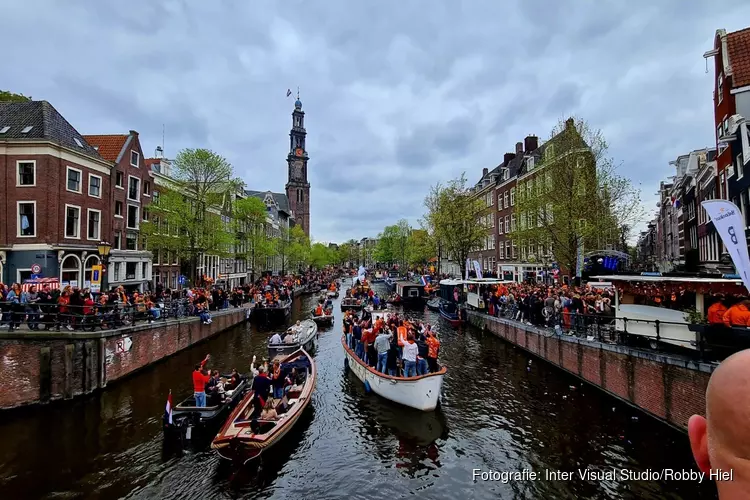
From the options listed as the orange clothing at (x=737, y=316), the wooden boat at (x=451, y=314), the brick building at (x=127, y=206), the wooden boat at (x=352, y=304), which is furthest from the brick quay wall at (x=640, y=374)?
the brick building at (x=127, y=206)

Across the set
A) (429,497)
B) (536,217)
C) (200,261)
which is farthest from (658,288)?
(200,261)

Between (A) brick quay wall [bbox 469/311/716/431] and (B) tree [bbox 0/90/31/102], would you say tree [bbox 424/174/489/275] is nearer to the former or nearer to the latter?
(A) brick quay wall [bbox 469/311/716/431]

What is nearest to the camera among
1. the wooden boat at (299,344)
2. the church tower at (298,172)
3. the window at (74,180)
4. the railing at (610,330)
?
the railing at (610,330)

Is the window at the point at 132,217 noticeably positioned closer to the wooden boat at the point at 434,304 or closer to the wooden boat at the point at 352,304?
the wooden boat at the point at 352,304

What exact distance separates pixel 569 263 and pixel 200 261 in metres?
39.8

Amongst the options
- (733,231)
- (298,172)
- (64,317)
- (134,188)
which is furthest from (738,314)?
(298,172)

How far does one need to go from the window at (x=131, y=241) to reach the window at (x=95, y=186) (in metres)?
4.99

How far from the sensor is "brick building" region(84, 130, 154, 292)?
114 ft

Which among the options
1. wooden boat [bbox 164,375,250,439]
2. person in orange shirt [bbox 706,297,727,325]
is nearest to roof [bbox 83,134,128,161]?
wooden boat [bbox 164,375,250,439]

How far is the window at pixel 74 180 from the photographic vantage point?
2966 cm

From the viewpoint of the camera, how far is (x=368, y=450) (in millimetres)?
13031

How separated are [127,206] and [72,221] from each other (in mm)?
6484

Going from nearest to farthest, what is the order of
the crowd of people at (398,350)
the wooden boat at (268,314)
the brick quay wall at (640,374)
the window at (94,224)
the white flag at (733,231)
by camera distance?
the white flag at (733,231) → the brick quay wall at (640,374) → the crowd of people at (398,350) → the window at (94,224) → the wooden boat at (268,314)

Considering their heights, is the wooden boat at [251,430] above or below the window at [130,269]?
below
